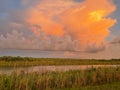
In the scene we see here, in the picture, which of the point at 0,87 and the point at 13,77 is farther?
the point at 13,77

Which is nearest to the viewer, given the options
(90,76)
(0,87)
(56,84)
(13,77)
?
(0,87)

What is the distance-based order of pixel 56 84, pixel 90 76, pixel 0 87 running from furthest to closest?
pixel 90 76 < pixel 56 84 < pixel 0 87

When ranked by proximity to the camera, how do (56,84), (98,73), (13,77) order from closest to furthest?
(13,77), (56,84), (98,73)

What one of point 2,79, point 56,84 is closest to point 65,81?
point 56,84

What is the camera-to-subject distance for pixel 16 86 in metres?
16.3

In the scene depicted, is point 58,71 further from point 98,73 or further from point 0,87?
point 0,87

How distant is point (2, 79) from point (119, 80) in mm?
11080

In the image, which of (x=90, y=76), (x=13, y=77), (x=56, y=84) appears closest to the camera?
(x=13, y=77)

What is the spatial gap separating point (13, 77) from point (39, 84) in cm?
182

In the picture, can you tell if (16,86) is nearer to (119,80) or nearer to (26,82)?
(26,82)

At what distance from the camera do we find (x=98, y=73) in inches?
881

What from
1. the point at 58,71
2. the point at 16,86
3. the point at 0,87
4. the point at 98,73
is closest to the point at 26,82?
the point at 16,86

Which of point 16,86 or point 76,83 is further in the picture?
point 76,83

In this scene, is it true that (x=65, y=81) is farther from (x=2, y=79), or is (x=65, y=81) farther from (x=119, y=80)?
(x=119, y=80)
